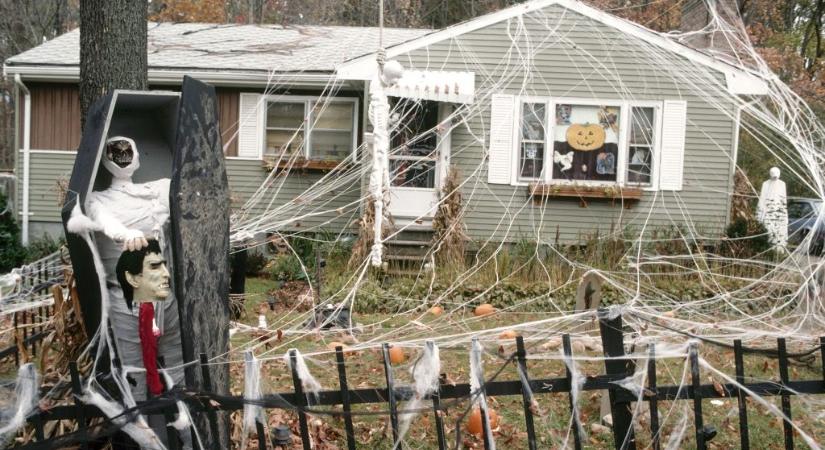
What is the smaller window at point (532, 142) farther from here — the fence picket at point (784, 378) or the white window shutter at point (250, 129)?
the fence picket at point (784, 378)

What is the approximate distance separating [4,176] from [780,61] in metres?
21.5

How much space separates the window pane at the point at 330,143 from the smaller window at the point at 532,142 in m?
3.63

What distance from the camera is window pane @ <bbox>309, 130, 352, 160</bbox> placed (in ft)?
50.3

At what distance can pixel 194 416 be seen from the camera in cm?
363

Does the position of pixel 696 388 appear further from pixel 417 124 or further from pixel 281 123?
pixel 281 123

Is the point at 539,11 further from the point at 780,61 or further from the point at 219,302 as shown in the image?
the point at 780,61

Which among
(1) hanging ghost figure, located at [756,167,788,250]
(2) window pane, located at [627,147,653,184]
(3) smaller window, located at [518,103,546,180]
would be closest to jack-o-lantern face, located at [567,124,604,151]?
(3) smaller window, located at [518,103,546,180]

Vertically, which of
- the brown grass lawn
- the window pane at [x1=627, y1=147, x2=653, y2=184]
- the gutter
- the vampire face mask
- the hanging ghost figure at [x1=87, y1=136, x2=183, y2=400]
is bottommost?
the brown grass lawn

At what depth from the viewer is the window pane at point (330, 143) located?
15328mm

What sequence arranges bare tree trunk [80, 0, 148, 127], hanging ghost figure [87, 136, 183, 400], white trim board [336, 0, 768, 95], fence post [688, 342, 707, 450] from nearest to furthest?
fence post [688, 342, 707, 450] → hanging ghost figure [87, 136, 183, 400] → bare tree trunk [80, 0, 148, 127] → white trim board [336, 0, 768, 95]

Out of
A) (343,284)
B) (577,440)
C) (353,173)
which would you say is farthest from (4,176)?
(577,440)

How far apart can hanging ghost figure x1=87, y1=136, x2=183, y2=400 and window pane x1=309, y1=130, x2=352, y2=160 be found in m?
11.3

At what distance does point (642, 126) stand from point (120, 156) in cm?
1109

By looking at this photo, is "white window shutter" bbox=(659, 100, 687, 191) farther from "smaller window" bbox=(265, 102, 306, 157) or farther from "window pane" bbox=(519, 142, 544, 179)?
"smaller window" bbox=(265, 102, 306, 157)
